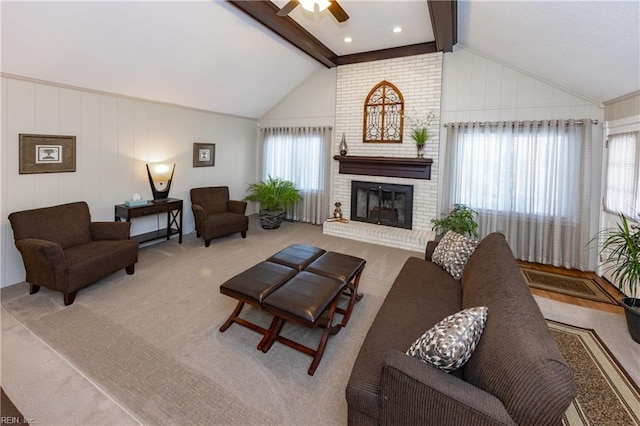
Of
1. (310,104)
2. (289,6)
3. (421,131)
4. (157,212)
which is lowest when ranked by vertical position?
(157,212)

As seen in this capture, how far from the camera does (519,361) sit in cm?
126

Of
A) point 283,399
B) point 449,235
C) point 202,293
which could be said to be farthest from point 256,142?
point 283,399

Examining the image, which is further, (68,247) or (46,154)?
(46,154)

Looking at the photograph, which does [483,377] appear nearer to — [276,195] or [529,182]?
Answer: [529,182]

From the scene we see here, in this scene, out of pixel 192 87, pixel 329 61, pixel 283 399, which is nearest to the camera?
pixel 283 399

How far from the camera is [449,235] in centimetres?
325

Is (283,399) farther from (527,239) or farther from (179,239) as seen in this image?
(527,239)

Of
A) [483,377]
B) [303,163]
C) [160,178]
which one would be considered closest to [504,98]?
[303,163]

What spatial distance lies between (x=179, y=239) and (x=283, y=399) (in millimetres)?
3952

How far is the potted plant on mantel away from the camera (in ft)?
17.3

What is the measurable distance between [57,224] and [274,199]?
3546mm

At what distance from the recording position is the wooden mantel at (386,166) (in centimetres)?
538

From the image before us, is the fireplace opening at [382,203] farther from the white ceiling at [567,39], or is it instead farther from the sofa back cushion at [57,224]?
the sofa back cushion at [57,224]

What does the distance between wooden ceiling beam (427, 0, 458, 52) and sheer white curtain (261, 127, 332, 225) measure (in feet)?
8.69
